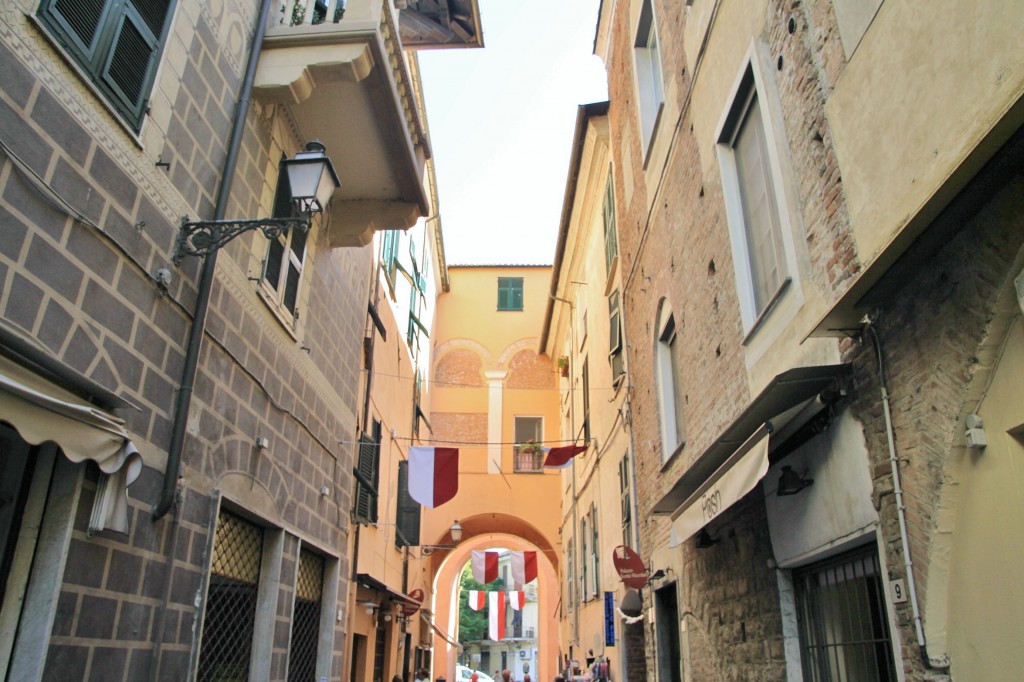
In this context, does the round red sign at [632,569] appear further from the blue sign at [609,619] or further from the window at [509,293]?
the window at [509,293]

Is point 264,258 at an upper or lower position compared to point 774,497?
upper

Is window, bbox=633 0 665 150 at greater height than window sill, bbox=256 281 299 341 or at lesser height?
greater

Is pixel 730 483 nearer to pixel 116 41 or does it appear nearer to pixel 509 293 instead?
pixel 116 41

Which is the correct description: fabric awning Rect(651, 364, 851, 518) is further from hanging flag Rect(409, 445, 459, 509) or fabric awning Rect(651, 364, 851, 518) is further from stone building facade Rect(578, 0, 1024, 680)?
hanging flag Rect(409, 445, 459, 509)

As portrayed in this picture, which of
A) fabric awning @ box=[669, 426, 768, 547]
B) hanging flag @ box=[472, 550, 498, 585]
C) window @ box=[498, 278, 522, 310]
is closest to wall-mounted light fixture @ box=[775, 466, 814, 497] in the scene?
fabric awning @ box=[669, 426, 768, 547]

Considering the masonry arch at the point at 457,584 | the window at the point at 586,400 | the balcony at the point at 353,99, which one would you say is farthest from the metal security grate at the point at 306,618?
the masonry arch at the point at 457,584

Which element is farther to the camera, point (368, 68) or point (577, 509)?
point (577, 509)

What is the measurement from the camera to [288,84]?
6.15 meters

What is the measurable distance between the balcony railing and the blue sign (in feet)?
33.7

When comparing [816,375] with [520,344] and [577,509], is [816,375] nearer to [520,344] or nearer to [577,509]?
[577,509]

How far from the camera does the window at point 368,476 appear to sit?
10.6 metres

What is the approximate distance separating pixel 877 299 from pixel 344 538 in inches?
281

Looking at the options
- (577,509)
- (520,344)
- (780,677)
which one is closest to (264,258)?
(780,677)

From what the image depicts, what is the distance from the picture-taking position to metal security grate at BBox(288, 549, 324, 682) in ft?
24.7
